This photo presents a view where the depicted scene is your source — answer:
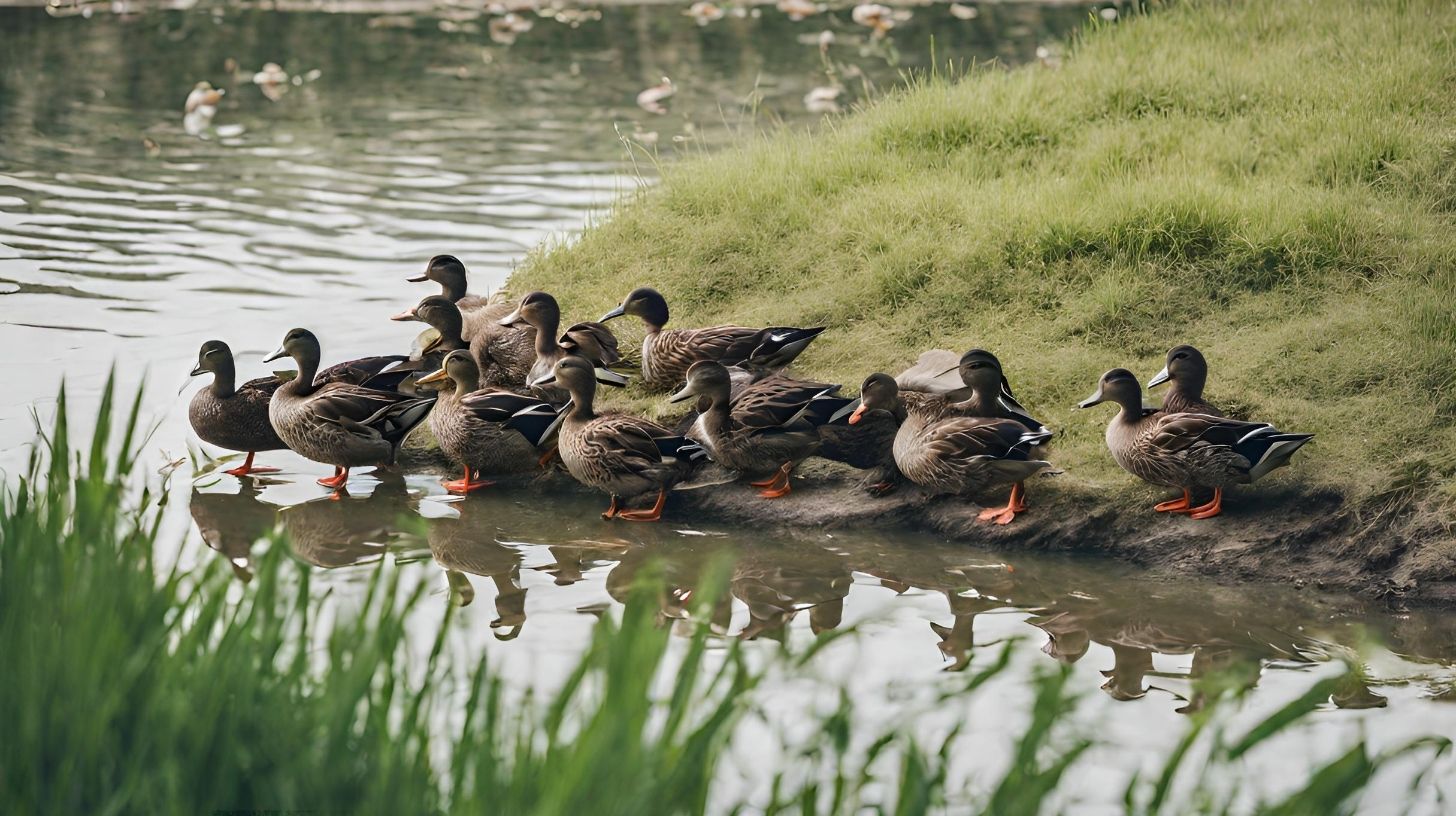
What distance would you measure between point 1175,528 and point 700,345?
261 centimetres

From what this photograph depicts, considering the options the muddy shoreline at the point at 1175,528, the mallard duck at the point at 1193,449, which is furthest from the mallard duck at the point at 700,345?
the mallard duck at the point at 1193,449

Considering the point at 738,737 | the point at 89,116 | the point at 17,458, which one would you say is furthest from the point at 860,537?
the point at 89,116

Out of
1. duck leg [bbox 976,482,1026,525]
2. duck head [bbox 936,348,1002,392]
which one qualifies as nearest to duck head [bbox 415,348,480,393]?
duck head [bbox 936,348,1002,392]

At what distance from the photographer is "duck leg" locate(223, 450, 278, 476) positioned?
25.2 feet

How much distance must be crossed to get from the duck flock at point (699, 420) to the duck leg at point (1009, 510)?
0.01 metres

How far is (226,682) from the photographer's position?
9.04 feet

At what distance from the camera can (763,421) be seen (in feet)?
23.0

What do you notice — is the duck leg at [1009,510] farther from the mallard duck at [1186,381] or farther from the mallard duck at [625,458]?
the mallard duck at [625,458]

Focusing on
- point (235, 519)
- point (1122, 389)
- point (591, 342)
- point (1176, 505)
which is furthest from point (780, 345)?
point (235, 519)

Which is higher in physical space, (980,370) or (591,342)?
(591,342)

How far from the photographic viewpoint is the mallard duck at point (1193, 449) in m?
6.38

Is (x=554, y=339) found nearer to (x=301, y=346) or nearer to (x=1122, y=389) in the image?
(x=301, y=346)

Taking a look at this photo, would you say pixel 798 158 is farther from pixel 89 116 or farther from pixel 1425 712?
pixel 89 116

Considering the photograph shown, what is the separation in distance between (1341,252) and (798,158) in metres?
3.55
